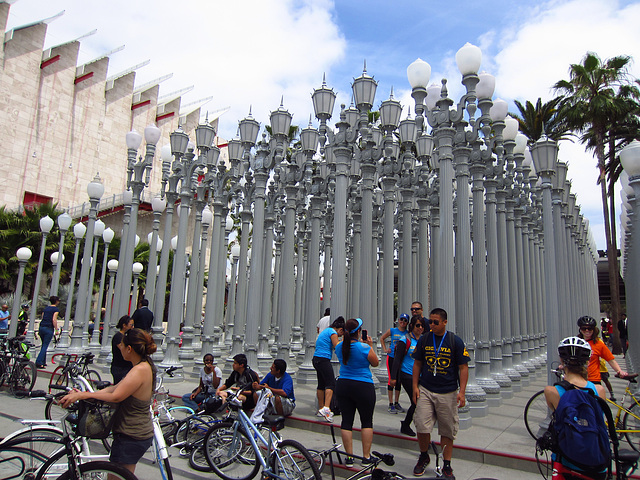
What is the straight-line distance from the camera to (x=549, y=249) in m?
8.26

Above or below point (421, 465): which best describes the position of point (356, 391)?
above

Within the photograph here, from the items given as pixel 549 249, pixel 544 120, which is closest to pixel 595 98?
pixel 544 120

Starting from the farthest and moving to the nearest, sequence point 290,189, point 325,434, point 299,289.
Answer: point 299,289 → point 290,189 → point 325,434

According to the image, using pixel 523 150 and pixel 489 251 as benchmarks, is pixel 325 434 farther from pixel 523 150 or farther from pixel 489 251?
pixel 523 150

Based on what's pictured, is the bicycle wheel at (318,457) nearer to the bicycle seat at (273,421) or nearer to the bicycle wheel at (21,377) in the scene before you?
the bicycle seat at (273,421)

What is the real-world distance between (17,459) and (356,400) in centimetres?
358

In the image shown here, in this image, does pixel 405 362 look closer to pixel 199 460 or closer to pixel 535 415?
pixel 535 415

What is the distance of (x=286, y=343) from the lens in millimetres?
12828

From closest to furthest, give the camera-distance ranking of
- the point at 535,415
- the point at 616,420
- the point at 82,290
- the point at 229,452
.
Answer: the point at 229,452 → the point at 616,420 → the point at 535,415 → the point at 82,290

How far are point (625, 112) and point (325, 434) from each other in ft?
85.8

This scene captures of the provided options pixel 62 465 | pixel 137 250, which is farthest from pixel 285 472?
pixel 137 250

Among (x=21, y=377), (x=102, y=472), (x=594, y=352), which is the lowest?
(x=21, y=377)

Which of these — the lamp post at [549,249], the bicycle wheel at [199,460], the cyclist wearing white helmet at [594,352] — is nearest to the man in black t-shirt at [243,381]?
the bicycle wheel at [199,460]

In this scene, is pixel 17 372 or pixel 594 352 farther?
pixel 17 372
